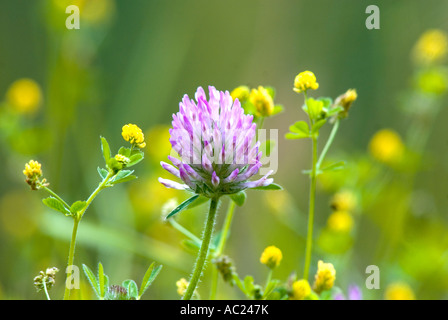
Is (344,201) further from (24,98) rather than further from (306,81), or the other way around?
(24,98)

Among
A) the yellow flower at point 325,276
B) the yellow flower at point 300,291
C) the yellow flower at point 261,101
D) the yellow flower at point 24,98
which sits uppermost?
the yellow flower at point 24,98

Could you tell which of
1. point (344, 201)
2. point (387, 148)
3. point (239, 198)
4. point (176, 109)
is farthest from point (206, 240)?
point (176, 109)

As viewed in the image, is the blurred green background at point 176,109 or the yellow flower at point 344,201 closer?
the yellow flower at point 344,201

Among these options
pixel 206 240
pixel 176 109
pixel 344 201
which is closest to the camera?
pixel 206 240

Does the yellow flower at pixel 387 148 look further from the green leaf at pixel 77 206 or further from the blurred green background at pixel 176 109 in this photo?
the green leaf at pixel 77 206

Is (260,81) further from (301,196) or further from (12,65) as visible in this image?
(12,65)

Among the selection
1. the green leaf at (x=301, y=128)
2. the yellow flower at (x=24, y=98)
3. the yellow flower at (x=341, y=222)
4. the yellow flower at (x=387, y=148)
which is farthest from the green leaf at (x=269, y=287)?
the yellow flower at (x=24, y=98)
